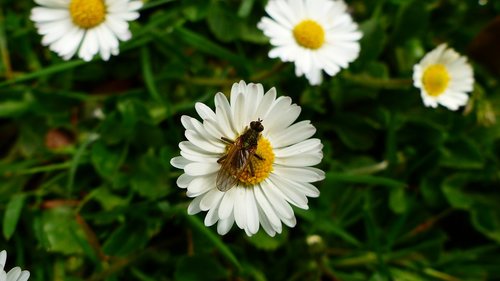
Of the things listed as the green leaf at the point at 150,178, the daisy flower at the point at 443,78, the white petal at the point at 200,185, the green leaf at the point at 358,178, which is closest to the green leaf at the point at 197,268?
the green leaf at the point at 150,178

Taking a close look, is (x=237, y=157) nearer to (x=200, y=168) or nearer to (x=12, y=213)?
(x=200, y=168)

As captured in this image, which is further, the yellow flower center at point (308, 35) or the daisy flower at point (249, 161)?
the yellow flower center at point (308, 35)

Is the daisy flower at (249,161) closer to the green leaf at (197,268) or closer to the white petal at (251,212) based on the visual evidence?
the white petal at (251,212)

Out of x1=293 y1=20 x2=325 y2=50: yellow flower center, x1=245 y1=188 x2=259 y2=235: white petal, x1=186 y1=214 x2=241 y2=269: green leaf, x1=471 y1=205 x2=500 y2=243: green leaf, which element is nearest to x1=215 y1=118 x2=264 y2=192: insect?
x1=245 y1=188 x2=259 y2=235: white petal

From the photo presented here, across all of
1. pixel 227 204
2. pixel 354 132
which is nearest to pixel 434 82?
pixel 354 132

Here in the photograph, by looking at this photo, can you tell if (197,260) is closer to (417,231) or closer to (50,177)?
(50,177)

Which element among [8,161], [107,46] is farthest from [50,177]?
[107,46]

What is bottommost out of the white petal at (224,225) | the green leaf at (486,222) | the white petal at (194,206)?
the white petal at (224,225)

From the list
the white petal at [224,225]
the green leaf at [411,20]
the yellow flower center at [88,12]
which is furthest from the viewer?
the green leaf at [411,20]
